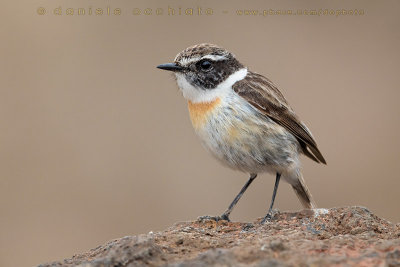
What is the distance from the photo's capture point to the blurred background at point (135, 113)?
10.1 metres

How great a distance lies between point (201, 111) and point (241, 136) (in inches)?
19.5

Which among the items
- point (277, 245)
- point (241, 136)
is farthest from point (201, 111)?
point (277, 245)

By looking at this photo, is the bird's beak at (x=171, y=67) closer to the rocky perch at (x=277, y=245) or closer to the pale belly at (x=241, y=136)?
the pale belly at (x=241, y=136)

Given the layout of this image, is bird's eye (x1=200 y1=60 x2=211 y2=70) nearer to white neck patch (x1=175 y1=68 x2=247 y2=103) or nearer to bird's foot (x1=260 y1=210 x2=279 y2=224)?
white neck patch (x1=175 y1=68 x2=247 y2=103)

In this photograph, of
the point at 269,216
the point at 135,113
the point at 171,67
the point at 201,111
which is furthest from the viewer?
the point at 135,113

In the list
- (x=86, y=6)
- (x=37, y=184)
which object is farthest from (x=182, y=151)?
(x=86, y=6)

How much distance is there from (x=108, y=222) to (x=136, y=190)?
0.83 m

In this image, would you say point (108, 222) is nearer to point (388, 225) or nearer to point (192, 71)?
point (192, 71)

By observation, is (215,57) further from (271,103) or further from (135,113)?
(135,113)

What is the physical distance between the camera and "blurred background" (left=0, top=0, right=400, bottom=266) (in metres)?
10.1

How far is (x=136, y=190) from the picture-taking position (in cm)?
1059

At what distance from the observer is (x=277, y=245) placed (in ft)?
11.6

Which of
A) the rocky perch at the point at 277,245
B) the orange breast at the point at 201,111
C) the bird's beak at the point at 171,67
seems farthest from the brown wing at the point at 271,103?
the rocky perch at the point at 277,245

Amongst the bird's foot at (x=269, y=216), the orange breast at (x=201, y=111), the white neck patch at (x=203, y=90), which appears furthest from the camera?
the white neck patch at (x=203, y=90)
